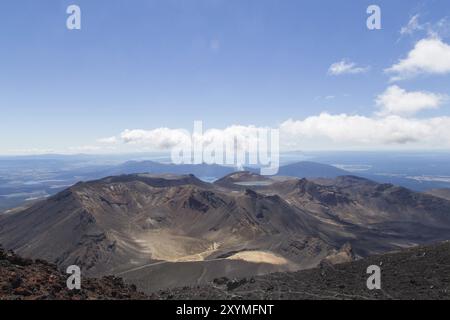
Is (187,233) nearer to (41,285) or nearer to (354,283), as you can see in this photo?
(354,283)

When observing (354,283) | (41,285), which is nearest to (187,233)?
(354,283)

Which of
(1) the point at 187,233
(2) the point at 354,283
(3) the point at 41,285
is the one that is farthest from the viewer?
(1) the point at 187,233

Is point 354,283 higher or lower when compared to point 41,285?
lower

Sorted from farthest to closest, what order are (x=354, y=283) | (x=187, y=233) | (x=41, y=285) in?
(x=187, y=233) → (x=354, y=283) → (x=41, y=285)

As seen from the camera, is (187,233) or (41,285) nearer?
(41,285)
